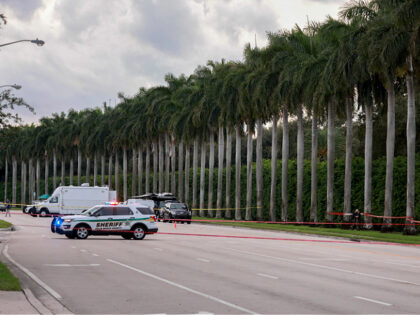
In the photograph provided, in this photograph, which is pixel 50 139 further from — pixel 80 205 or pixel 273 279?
pixel 273 279

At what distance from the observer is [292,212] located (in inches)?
2320

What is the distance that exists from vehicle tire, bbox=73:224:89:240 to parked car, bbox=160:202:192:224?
Answer: 2431cm

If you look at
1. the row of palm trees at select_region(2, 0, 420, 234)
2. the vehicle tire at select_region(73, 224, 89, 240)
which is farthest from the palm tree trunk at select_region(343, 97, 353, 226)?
the vehicle tire at select_region(73, 224, 89, 240)

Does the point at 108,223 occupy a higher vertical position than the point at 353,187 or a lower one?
lower

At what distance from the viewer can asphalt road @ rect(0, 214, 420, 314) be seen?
1238 centimetres

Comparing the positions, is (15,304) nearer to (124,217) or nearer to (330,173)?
(124,217)

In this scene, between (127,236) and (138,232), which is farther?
(127,236)

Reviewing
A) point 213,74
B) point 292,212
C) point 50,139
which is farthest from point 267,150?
point 292,212

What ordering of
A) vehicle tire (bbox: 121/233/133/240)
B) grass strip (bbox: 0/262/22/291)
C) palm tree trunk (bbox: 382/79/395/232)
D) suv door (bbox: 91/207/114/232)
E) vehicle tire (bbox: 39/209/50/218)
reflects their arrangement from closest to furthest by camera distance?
grass strip (bbox: 0/262/22/291)
suv door (bbox: 91/207/114/232)
vehicle tire (bbox: 121/233/133/240)
palm tree trunk (bbox: 382/79/395/232)
vehicle tire (bbox: 39/209/50/218)

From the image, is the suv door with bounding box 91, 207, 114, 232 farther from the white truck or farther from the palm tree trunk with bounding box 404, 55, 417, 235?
the white truck

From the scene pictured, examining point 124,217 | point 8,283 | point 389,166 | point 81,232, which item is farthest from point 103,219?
point 8,283

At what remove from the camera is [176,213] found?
5684 cm

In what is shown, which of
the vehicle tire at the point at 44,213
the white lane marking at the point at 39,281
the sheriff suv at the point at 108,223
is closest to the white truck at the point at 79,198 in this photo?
the vehicle tire at the point at 44,213

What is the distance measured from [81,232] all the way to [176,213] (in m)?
24.9
